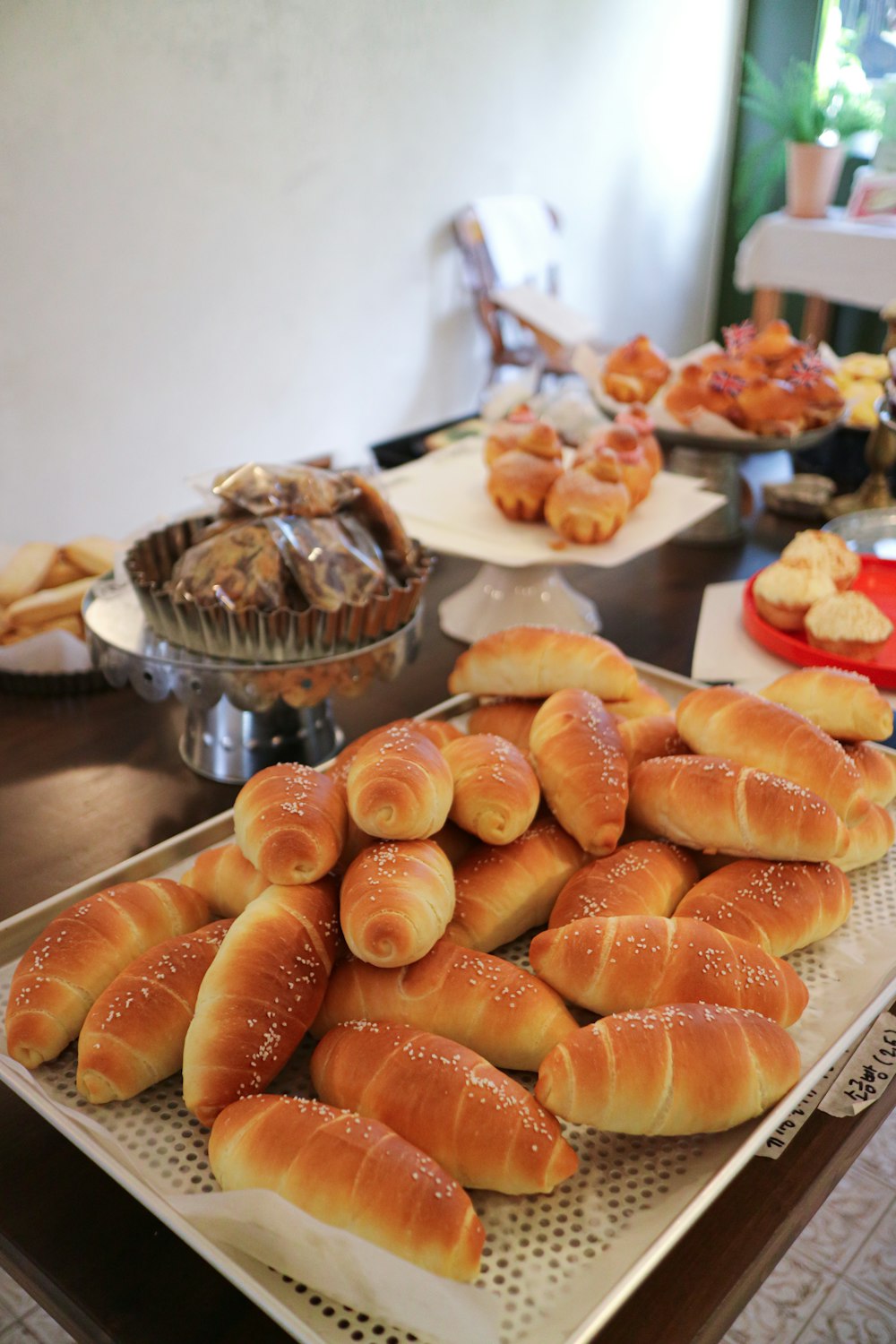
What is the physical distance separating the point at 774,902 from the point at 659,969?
12 cm

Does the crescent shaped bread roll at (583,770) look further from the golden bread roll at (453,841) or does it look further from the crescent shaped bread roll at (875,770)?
the crescent shaped bread roll at (875,770)

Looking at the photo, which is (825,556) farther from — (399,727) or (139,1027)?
(139,1027)

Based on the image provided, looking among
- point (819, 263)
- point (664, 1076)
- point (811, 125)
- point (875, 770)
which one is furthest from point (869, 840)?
point (811, 125)

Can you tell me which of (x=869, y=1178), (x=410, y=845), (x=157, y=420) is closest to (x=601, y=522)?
(x=410, y=845)

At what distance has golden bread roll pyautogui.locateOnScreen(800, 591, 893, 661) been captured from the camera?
1120 mm

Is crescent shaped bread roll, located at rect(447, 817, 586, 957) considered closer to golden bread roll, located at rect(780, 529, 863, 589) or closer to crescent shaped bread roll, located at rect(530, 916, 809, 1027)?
crescent shaped bread roll, located at rect(530, 916, 809, 1027)

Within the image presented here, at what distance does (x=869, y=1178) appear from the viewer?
5.16ft

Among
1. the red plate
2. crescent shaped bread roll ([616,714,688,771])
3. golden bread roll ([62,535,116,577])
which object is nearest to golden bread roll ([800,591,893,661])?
the red plate

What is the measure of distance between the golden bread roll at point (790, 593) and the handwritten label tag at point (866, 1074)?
523 millimetres

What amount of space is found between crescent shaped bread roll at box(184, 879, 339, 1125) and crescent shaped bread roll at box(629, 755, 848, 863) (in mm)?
250

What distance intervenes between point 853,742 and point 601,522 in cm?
42

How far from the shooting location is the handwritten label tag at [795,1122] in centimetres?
62

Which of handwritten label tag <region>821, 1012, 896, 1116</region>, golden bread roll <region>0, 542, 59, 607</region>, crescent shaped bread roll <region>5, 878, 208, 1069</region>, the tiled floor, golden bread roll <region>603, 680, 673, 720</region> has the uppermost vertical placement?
golden bread roll <region>603, 680, 673, 720</region>

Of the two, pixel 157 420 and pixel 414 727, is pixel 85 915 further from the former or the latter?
pixel 157 420
